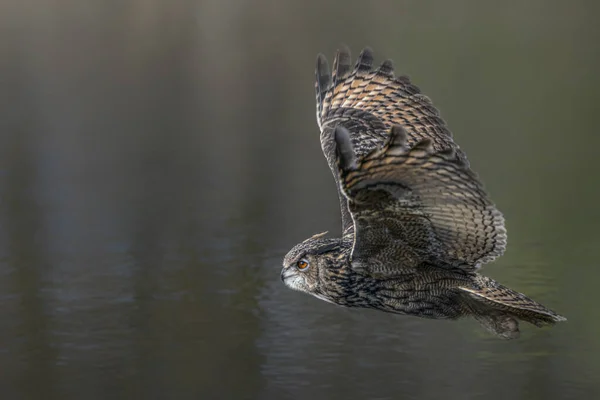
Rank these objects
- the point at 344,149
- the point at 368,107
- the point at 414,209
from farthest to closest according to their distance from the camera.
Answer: the point at 368,107, the point at 414,209, the point at 344,149

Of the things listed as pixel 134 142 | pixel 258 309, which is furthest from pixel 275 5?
pixel 258 309

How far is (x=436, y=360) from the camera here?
10016mm

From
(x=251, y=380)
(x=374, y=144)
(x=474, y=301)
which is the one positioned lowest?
(x=251, y=380)

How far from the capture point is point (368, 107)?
6.70m

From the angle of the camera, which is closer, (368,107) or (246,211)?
(368,107)

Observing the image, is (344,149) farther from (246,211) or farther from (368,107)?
(246,211)

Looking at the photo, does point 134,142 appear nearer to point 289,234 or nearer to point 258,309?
point 289,234

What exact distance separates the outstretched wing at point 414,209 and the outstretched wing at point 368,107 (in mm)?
812

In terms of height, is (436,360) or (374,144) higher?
(374,144)

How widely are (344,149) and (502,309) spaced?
1.52m

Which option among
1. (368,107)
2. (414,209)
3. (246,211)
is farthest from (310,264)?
(246,211)

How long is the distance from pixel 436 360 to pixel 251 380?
173cm

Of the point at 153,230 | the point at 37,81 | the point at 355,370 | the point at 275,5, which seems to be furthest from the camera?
the point at 275,5

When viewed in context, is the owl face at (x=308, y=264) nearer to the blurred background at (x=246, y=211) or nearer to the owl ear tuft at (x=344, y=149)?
the owl ear tuft at (x=344, y=149)
